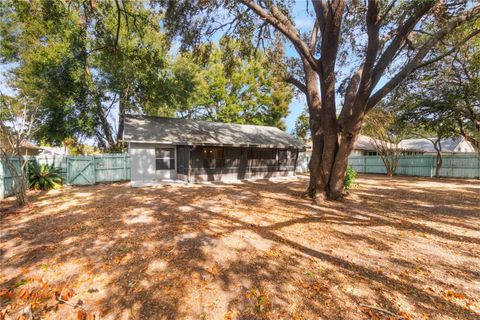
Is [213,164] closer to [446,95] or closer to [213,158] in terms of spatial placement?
[213,158]

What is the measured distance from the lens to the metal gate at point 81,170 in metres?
13.4

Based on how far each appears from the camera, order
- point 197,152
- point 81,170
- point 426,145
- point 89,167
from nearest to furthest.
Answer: point 81,170, point 89,167, point 197,152, point 426,145

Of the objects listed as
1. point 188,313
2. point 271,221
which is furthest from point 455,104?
point 188,313

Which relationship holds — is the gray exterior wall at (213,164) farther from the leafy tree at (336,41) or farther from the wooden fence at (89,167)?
the leafy tree at (336,41)

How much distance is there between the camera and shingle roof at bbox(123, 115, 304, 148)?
13500 mm

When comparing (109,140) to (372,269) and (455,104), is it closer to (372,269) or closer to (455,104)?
(372,269)

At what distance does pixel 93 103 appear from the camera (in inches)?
651

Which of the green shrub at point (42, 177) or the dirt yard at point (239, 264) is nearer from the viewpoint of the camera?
the dirt yard at point (239, 264)

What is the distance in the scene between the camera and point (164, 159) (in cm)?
1438

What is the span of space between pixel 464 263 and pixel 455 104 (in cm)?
1633

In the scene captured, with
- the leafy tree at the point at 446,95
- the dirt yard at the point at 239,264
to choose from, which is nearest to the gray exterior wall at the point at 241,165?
the dirt yard at the point at 239,264

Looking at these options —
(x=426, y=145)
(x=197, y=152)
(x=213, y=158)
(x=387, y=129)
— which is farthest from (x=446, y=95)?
(x=426, y=145)

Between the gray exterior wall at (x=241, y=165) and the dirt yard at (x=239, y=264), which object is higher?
the gray exterior wall at (x=241, y=165)

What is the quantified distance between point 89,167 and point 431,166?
88.4 ft
